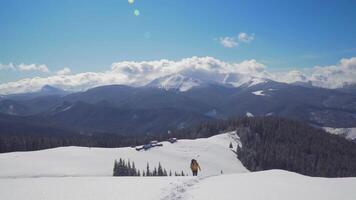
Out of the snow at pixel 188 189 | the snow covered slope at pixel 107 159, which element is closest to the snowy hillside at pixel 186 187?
the snow at pixel 188 189

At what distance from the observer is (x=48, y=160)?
128m

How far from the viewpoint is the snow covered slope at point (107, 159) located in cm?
11112

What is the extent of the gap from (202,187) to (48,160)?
111 m

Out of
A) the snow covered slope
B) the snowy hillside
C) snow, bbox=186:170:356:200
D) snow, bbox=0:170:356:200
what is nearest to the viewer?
snow, bbox=186:170:356:200

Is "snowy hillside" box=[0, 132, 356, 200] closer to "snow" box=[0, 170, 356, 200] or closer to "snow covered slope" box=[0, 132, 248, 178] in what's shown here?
"snow" box=[0, 170, 356, 200]

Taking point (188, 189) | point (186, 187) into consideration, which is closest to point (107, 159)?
point (186, 187)

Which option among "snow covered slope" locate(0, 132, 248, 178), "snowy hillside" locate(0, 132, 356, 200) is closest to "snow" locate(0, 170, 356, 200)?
"snowy hillside" locate(0, 132, 356, 200)

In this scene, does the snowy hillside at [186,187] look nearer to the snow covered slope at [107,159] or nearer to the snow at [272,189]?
the snow at [272,189]

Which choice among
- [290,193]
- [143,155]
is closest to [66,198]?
[290,193]

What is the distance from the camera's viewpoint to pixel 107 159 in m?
145

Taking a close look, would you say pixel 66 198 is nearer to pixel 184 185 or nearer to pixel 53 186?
pixel 53 186

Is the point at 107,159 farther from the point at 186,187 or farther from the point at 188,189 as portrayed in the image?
the point at 188,189

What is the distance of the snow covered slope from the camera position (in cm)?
11112

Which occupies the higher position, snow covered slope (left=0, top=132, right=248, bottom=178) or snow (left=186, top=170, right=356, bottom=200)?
snow (left=186, top=170, right=356, bottom=200)
